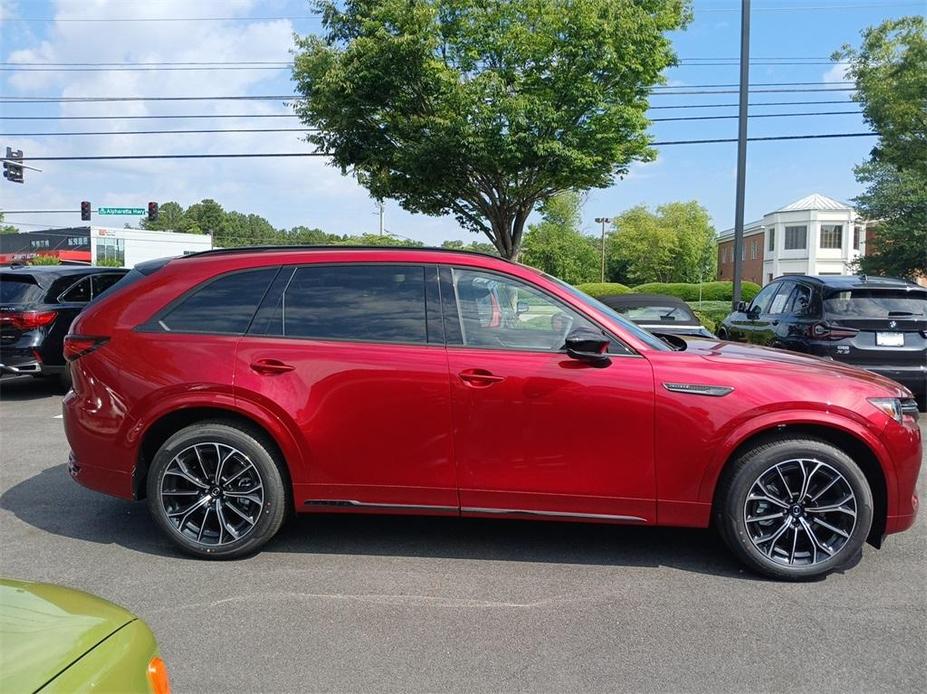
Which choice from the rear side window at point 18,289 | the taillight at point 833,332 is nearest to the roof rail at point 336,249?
the taillight at point 833,332

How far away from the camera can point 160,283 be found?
4.36m

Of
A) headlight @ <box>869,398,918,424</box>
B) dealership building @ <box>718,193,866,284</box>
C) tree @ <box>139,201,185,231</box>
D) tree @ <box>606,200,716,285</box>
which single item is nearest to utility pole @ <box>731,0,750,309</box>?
headlight @ <box>869,398,918,424</box>

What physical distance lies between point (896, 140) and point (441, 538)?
70.2 feet

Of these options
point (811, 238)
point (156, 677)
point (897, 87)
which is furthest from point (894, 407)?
point (811, 238)

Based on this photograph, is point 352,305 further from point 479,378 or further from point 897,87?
point 897,87

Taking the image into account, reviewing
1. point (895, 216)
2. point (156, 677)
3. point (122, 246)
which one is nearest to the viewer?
point (156, 677)

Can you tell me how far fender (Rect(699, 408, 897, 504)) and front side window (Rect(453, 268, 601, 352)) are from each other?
929mm

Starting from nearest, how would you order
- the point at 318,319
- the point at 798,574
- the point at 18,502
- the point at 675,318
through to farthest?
the point at 798,574 → the point at 318,319 → the point at 18,502 → the point at 675,318

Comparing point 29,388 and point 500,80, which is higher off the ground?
point 500,80

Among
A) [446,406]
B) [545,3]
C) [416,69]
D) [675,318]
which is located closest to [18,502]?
[446,406]

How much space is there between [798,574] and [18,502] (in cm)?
524

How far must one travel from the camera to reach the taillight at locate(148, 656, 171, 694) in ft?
5.45

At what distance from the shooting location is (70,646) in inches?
61.6

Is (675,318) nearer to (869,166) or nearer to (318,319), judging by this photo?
(318,319)
